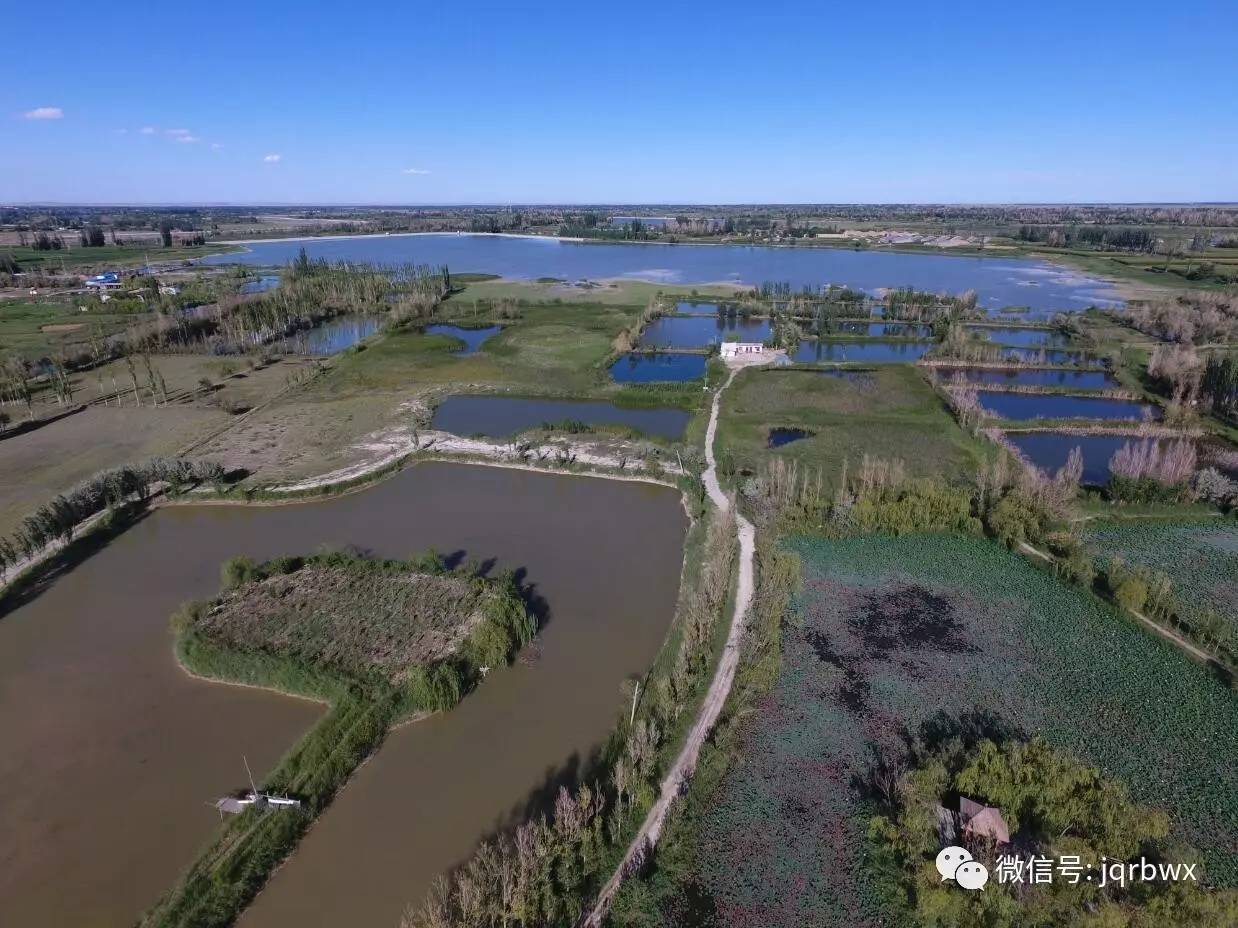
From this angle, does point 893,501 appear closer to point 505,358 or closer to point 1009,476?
point 1009,476

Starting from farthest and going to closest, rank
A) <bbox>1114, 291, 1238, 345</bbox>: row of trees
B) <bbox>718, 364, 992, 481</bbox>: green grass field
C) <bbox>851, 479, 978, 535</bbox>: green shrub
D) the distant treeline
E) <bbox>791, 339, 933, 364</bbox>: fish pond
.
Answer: the distant treeline
<bbox>791, 339, 933, 364</bbox>: fish pond
<bbox>1114, 291, 1238, 345</bbox>: row of trees
<bbox>718, 364, 992, 481</bbox>: green grass field
<bbox>851, 479, 978, 535</bbox>: green shrub

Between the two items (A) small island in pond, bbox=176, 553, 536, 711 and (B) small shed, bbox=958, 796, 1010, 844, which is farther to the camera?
(A) small island in pond, bbox=176, 553, 536, 711

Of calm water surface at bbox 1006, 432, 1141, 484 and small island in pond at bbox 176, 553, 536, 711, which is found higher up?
calm water surface at bbox 1006, 432, 1141, 484

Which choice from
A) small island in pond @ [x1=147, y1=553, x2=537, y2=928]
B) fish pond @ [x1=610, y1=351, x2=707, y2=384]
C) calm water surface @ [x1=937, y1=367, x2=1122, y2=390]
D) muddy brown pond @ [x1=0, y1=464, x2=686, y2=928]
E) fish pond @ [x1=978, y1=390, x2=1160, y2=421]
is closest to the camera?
muddy brown pond @ [x1=0, y1=464, x2=686, y2=928]

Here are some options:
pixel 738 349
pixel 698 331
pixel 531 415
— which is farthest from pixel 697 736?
pixel 698 331

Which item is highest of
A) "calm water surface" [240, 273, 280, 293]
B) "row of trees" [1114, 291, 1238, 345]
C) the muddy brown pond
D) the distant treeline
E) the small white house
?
the distant treeline

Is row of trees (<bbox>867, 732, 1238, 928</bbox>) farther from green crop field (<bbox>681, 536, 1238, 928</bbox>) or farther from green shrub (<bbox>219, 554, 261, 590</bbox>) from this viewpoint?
green shrub (<bbox>219, 554, 261, 590</bbox>)

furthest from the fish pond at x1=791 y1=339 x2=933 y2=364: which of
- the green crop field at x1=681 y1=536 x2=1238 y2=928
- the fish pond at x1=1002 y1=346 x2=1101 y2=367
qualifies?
the green crop field at x1=681 y1=536 x2=1238 y2=928
